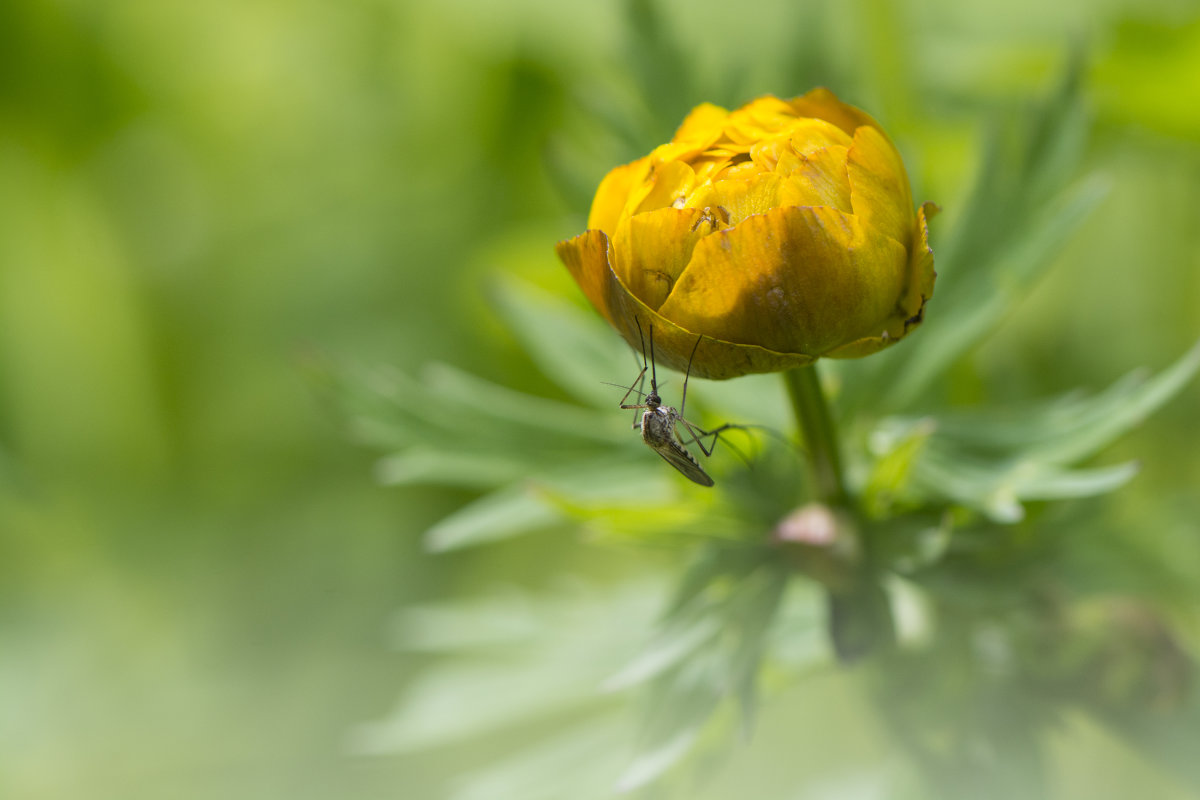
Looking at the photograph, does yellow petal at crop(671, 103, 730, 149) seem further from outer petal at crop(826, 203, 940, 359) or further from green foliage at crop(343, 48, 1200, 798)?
green foliage at crop(343, 48, 1200, 798)

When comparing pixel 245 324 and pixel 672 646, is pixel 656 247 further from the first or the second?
pixel 245 324

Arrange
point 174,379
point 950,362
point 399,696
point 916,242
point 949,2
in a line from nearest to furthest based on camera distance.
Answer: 1. point 916,242
2. point 950,362
3. point 949,2
4. point 399,696
5. point 174,379

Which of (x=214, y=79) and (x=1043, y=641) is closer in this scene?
(x=1043, y=641)

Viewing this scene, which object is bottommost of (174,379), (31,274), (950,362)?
(950,362)

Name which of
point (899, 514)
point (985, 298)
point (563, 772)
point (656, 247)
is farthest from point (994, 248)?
point (563, 772)

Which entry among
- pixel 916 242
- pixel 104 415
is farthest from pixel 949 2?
pixel 104 415

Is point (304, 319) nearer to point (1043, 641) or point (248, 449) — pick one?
point (248, 449)

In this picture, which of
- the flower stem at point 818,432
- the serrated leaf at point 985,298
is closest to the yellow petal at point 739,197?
the flower stem at point 818,432
